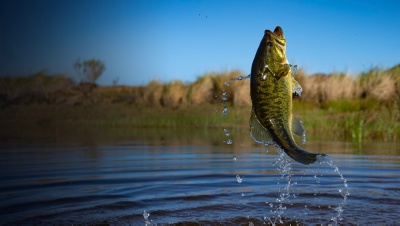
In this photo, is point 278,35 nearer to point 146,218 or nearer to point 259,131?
point 259,131

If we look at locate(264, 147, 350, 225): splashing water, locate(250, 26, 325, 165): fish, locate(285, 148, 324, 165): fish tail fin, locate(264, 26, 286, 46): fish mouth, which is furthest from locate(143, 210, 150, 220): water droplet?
locate(264, 26, 286, 46): fish mouth

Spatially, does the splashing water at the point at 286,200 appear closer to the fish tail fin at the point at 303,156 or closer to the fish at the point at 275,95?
the fish at the point at 275,95

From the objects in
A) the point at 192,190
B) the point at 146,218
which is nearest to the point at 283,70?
the point at 146,218

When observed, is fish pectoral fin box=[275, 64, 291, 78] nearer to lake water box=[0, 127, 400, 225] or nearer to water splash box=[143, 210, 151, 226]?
lake water box=[0, 127, 400, 225]

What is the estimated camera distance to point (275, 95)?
4027 mm

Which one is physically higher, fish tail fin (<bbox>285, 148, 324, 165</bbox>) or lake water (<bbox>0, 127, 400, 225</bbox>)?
fish tail fin (<bbox>285, 148, 324, 165</bbox>)

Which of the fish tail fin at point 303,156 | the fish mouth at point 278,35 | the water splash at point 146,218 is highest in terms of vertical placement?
the fish mouth at point 278,35

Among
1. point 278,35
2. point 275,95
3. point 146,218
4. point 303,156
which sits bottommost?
point 146,218

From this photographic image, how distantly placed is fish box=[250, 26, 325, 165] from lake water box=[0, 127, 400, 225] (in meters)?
1.51

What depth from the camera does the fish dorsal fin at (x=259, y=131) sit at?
4.31 metres

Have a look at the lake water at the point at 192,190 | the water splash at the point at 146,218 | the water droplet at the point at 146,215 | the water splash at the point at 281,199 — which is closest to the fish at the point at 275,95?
the water splash at the point at 281,199

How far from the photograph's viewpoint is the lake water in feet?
20.0

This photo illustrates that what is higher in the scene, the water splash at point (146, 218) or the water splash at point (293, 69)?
the water splash at point (293, 69)

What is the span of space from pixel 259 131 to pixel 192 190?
11.6 feet
